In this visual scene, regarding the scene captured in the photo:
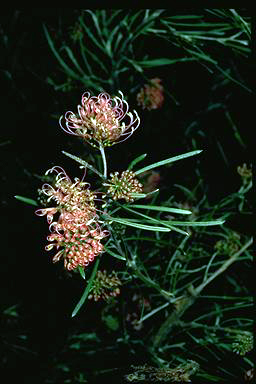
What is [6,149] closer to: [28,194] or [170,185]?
[28,194]

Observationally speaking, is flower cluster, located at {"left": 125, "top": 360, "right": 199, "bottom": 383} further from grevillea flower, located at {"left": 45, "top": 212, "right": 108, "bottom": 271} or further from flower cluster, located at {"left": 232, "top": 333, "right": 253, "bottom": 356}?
grevillea flower, located at {"left": 45, "top": 212, "right": 108, "bottom": 271}

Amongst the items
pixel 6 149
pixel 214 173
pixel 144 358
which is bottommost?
pixel 144 358

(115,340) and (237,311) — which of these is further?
(237,311)

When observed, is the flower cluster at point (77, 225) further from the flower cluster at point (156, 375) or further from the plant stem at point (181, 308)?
the plant stem at point (181, 308)

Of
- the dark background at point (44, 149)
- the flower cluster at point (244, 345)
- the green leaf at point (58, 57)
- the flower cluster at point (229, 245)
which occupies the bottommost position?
the flower cluster at point (244, 345)

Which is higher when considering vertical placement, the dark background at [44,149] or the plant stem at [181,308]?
the dark background at [44,149]

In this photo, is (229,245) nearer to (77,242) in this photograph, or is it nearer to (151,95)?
(151,95)

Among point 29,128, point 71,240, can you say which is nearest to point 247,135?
point 29,128

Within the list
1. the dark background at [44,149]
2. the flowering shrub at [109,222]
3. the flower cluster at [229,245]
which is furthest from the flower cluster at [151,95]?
the flower cluster at [229,245]
